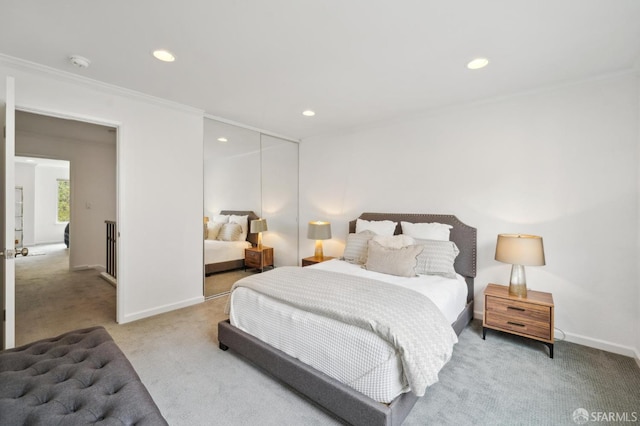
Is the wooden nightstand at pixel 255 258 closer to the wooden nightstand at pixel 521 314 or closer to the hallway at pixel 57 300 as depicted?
the hallway at pixel 57 300

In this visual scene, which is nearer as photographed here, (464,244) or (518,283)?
(518,283)

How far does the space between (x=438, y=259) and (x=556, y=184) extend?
137 centimetres

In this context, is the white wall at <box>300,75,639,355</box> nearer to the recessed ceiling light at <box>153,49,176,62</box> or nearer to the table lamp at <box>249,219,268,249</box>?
the table lamp at <box>249,219,268,249</box>

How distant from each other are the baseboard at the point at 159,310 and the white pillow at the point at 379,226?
Answer: 2.39 m

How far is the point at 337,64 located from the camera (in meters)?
2.39

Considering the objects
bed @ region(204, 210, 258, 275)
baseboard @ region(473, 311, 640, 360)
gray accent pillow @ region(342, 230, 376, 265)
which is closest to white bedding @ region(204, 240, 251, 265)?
bed @ region(204, 210, 258, 275)

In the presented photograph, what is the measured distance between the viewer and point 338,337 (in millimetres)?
1743

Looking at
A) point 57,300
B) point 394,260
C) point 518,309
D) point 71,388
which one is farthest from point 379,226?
point 57,300

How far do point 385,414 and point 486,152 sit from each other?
9.56ft

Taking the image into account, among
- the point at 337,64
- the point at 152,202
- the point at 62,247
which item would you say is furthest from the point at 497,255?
the point at 62,247

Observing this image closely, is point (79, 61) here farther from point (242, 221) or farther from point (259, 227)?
point (259, 227)

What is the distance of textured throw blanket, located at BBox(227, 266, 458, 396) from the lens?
155cm

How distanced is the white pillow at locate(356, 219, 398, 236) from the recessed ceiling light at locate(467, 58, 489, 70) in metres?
1.91

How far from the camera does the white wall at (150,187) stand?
2.77 metres
